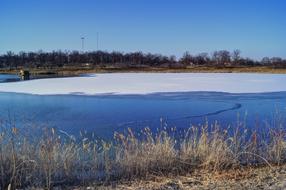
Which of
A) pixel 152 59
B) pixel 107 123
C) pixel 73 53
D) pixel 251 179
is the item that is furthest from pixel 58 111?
pixel 73 53

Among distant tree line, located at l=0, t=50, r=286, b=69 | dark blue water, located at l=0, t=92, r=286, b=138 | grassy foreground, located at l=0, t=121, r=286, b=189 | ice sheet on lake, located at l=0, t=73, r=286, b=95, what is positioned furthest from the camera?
distant tree line, located at l=0, t=50, r=286, b=69

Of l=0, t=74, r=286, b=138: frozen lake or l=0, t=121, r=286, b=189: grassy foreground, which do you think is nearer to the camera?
l=0, t=121, r=286, b=189: grassy foreground

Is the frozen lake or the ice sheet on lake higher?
the ice sheet on lake

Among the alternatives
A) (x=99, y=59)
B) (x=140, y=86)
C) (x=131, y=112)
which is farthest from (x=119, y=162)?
(x=99, y=59)

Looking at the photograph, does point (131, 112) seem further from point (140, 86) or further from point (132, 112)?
point (140, 86)

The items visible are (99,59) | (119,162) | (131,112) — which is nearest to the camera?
(119,162)

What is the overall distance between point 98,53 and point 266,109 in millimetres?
77043

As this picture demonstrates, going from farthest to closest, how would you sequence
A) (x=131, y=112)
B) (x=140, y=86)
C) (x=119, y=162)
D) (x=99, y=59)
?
(x=99, y=59) < (x=140, y=86) < (x=131, y=112) < (x=119, y=162)

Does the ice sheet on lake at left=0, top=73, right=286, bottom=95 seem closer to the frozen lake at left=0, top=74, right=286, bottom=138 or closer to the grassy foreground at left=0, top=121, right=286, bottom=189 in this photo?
the frozen lake at left=0, top=74, right=286, bottom=138

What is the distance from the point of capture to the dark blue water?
912cm

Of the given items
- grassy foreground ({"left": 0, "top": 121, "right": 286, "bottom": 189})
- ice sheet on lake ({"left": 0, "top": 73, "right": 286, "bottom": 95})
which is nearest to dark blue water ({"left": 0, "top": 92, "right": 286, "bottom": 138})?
grassy foreground ({"left": 0, "top": 121, "right": 286, "bottom": 189})

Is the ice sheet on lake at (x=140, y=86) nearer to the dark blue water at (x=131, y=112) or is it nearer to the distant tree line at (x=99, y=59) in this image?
the dark blue water at (x=131, y=112)

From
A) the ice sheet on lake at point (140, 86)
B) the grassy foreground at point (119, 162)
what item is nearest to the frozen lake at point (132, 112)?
the grassy foreground at point (119, 162)

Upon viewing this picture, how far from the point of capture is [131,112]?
1145 cm
